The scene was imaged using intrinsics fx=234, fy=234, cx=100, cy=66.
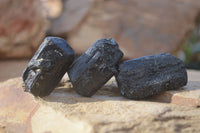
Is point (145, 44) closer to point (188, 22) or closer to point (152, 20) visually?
point (152, 20)

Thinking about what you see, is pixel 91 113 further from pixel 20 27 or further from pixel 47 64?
pixel 20 27

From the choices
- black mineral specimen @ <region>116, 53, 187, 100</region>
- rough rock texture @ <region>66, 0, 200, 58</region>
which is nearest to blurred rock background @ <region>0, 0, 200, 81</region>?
rough rock texture @ <region>66, 0, 200, 58</region>

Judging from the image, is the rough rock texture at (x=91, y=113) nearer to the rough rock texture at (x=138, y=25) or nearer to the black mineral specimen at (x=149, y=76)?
the black mineral specimen at (x=149, y=76)

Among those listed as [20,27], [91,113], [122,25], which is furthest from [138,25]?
[91,113]

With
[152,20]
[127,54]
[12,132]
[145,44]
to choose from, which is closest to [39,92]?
[12,132]

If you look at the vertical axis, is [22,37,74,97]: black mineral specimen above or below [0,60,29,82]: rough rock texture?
above

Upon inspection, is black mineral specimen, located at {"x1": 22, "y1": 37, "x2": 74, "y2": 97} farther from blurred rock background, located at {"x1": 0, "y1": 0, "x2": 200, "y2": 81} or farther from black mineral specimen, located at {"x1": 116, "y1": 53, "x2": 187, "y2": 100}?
blurred rock background, located at {"x1": 0, "y1": 0, "x2": 200, "y2": 81}

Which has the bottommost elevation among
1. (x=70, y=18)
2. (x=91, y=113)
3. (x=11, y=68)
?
(x=11, y=68)
